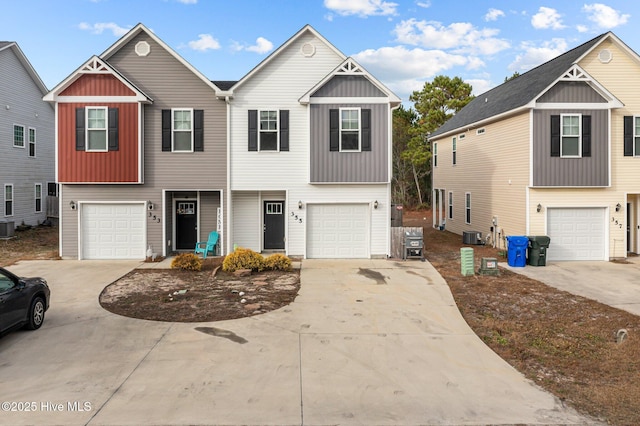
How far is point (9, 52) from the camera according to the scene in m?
23.8

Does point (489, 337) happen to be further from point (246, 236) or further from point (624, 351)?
point (246, 236)

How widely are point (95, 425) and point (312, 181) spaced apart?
12.4m

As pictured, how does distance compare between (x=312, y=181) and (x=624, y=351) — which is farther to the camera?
(x=312, y=181)

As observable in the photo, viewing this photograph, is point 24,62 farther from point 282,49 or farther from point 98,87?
point 282,49

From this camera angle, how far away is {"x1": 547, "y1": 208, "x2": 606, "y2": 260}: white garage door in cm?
1733

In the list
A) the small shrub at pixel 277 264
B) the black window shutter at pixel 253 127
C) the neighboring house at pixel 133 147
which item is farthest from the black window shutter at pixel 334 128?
the small shrub at pixel 277 264

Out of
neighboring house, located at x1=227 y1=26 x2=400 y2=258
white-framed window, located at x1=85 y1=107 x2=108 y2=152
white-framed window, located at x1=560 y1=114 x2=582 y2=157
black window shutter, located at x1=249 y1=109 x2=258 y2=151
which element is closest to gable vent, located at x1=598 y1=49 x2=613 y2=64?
white-framed window, located at x1=560 y1=114 x2=582 y2=157

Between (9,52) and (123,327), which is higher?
(9,52)

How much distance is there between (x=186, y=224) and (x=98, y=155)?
4240 mm

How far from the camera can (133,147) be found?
653 inches

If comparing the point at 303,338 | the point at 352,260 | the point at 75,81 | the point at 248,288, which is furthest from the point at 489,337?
the point at 75,81

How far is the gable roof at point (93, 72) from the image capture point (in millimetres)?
16141

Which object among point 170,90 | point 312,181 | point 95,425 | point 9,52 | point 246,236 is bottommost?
point 95,425

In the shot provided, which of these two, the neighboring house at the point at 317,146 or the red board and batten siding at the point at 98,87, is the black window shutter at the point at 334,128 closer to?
the neighboring house at the point at 317,146
